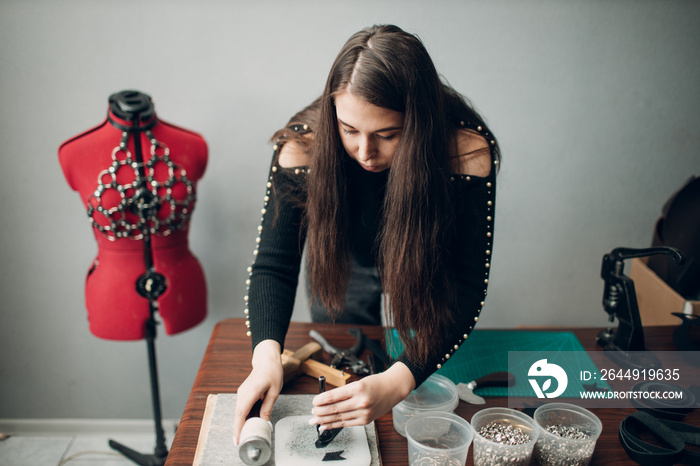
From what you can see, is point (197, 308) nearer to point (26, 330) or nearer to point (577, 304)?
point (26, 330)

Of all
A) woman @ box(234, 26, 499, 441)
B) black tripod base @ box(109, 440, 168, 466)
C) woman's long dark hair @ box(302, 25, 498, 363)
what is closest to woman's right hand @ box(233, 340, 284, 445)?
woman @ box(234, 26, 499, 441)

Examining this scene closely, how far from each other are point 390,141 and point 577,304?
156 cm

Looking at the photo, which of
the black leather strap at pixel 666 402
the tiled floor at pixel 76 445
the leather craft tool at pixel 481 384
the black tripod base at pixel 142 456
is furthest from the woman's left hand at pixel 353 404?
the tiled floor at pixel 76 445

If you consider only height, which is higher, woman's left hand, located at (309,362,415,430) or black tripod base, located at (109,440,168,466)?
woman's left hand, located at (309,362,415,430)

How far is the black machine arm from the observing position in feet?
4.08

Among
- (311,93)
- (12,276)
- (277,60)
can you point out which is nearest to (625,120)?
(311,93)

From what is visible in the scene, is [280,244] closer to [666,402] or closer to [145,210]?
[145,210]

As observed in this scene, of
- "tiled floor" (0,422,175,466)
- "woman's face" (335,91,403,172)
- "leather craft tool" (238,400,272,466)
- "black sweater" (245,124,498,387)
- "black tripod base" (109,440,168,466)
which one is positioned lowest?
"tiled floor" (0,422,175,466)

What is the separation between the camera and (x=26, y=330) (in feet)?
6.81

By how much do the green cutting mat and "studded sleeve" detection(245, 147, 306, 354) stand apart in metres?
0.29

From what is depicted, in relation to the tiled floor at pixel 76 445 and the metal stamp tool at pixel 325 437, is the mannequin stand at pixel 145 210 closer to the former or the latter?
the tiled floor at pixel 76 445

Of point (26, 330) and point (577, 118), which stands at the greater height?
point (577, 118)

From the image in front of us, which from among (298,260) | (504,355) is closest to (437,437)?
(504,355)

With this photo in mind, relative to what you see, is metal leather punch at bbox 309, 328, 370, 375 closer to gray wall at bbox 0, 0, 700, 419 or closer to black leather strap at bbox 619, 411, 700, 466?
black leather strap at bbox 619, 411, 700, 466
